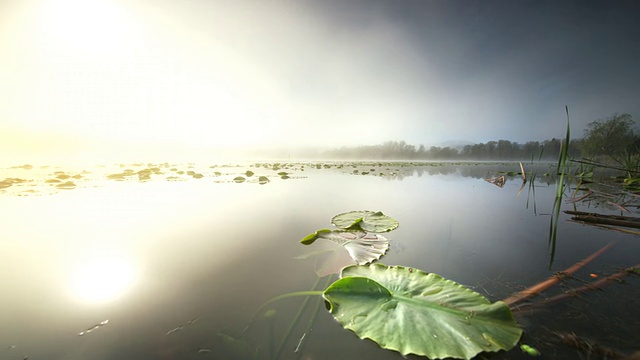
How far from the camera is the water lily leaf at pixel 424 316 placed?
79 cm

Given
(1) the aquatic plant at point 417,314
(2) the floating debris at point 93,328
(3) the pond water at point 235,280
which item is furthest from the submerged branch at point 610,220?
(2) the floating debris at point 93,328

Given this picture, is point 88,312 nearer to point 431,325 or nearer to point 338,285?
point 338,285

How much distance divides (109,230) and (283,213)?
191cm

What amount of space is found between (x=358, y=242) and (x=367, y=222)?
0.58 metres

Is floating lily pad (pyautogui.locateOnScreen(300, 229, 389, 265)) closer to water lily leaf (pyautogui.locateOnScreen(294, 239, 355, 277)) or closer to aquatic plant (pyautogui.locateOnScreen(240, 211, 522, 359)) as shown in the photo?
water lily leaf (pyautogui.locateOnScreen(294, 239, 355, 277))

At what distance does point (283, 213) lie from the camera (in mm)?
3023

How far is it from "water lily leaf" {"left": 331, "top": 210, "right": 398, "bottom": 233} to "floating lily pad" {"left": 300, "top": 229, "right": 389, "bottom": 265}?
3.6 inches

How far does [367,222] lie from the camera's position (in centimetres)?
243

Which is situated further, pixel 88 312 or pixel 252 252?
pixel 252 252

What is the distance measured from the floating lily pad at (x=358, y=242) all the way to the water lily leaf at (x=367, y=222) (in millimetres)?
91

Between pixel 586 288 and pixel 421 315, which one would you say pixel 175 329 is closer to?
pixel 421 315

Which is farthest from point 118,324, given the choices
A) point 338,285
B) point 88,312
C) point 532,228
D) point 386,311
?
point 532,228

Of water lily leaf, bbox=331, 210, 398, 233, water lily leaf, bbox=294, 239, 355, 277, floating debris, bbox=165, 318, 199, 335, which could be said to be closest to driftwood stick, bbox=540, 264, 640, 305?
water lily leaf, bbox=294, 239, 355, 277

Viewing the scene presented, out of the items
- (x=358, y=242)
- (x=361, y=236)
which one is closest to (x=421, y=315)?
(x=358, y=242)
